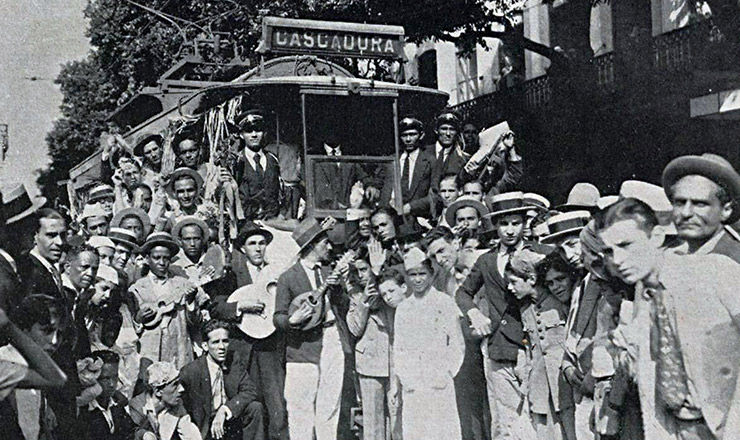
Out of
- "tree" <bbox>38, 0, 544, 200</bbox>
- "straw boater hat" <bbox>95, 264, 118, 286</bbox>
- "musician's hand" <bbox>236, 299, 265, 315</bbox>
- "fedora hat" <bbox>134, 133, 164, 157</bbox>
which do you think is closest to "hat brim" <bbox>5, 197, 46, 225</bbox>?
"straw boater hat" <bbox>95, 264, 118, 286</bbox>

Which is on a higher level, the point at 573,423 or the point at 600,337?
the point at 600,337

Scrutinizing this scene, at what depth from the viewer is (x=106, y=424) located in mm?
6129

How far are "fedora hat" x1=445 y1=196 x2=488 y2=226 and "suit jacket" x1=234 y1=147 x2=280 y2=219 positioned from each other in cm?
242

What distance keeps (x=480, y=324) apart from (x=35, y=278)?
281cm

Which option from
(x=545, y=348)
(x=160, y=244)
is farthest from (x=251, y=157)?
(x=545, y=348)

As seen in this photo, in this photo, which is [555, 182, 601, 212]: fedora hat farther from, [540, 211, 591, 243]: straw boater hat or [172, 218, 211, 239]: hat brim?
[172, 218, 211, 239]: hat brim

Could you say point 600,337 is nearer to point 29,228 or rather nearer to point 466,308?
point 466,308

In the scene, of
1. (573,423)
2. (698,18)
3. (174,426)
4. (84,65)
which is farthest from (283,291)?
(84,65)

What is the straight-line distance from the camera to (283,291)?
6.61 metres

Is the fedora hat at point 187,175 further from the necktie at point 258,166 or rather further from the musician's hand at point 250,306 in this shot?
the musician's hand at point 250,306

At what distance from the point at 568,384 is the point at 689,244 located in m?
1.71

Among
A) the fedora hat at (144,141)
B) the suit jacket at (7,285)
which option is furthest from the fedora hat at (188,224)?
the suit jacket at (7,285)

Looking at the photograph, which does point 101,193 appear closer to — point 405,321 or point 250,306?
point 250,306

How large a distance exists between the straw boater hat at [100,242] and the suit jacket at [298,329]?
1747 millimetres
